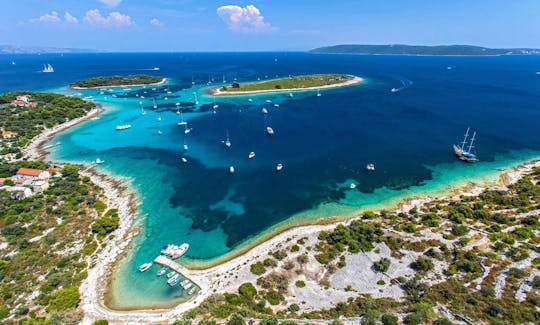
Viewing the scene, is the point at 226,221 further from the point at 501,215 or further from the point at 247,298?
the point at 501,215

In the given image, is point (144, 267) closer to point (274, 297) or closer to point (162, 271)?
point (162, 271)

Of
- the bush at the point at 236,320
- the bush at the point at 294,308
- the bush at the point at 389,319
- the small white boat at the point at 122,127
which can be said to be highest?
the small white boat at the point at 122,127

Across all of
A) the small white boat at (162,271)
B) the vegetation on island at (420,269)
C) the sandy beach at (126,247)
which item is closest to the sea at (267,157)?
the small white boat at (162,271)

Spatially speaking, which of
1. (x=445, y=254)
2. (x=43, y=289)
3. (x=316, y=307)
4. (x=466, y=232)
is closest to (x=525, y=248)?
(x=466, y=232)

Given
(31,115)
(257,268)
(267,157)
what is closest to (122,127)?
(31,115)

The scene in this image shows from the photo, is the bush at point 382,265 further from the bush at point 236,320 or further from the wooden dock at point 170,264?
the wooden dock at point 170,264
